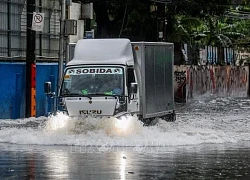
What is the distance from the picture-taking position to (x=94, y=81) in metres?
20.7

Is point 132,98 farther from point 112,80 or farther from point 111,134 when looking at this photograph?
point 111,134

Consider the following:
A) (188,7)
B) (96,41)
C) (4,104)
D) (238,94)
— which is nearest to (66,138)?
(96,41)

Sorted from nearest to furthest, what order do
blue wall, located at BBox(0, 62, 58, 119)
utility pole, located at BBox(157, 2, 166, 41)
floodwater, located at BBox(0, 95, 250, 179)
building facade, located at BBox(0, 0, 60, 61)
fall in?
floodwater, located at BBox(0, 95, 250, 179)
blue wall, located at BBox(0, 62, 58, 119)
building facade, located at BBox(0, 0, 60, 61)
utility pole, located at BBox(157, 2, 166, 41)

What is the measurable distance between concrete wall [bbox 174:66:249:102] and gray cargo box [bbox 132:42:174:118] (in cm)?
1839

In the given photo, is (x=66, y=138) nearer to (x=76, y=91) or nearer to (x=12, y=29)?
(x=76, y=91)

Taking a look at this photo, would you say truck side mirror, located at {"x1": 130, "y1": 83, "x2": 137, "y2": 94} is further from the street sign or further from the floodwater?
the street sign

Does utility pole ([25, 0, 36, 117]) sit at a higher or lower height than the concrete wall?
higher

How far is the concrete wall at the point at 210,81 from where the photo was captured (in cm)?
4419

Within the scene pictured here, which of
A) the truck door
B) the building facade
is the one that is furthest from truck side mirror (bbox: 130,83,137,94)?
the building facade

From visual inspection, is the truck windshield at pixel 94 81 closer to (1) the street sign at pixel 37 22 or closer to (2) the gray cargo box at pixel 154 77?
(2) the gray cargo box at pixel 154 77

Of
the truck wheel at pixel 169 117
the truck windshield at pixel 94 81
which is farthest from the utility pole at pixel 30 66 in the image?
the truck windshield at pixel 94 81

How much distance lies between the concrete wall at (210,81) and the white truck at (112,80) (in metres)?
20.4

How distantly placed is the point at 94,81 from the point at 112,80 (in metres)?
0.50

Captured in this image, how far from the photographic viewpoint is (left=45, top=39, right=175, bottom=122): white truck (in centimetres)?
2006
